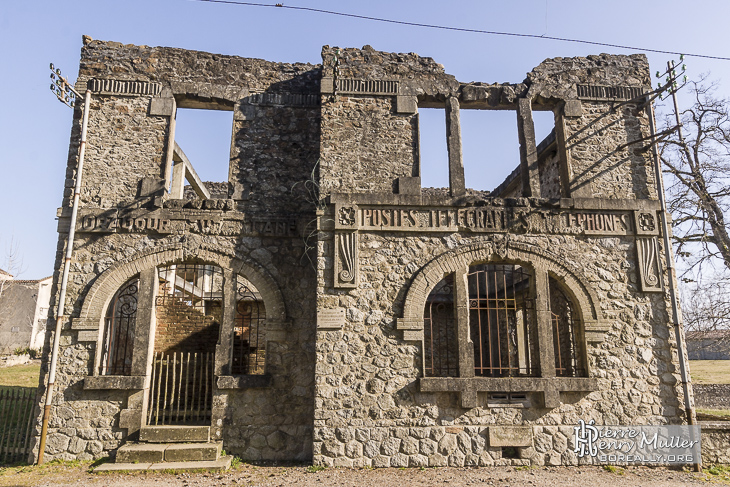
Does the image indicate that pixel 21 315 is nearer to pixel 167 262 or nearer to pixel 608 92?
pixel 167 262

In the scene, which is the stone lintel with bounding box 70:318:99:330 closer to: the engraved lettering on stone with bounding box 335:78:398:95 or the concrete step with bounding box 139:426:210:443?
the concrete step with bounding box 139:426:210:443

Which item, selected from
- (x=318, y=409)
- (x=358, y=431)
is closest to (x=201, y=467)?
(x=318, y=409)

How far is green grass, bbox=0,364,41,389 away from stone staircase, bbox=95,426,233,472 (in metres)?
8.96

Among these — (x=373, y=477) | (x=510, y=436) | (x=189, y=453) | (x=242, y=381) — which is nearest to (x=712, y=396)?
(x=510, y=436)

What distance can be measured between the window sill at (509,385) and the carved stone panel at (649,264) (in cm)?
195

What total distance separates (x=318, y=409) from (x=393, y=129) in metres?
4.92

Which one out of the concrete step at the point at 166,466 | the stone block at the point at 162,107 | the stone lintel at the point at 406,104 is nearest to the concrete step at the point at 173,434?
the concrete step at the point at 166,466

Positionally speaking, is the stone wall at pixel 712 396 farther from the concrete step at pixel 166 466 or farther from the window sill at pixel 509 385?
the concrete step at pixel 166 466

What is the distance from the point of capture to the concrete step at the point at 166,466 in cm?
672

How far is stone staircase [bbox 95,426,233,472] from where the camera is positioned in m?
6.84

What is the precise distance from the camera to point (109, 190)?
830 cm

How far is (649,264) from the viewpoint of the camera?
26.4 ft

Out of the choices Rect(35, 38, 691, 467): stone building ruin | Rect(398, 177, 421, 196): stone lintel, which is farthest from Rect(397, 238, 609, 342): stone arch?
Rect(398, 177, 421, 196): stone lintel

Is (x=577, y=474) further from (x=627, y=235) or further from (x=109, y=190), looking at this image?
(x=109, y=190)
